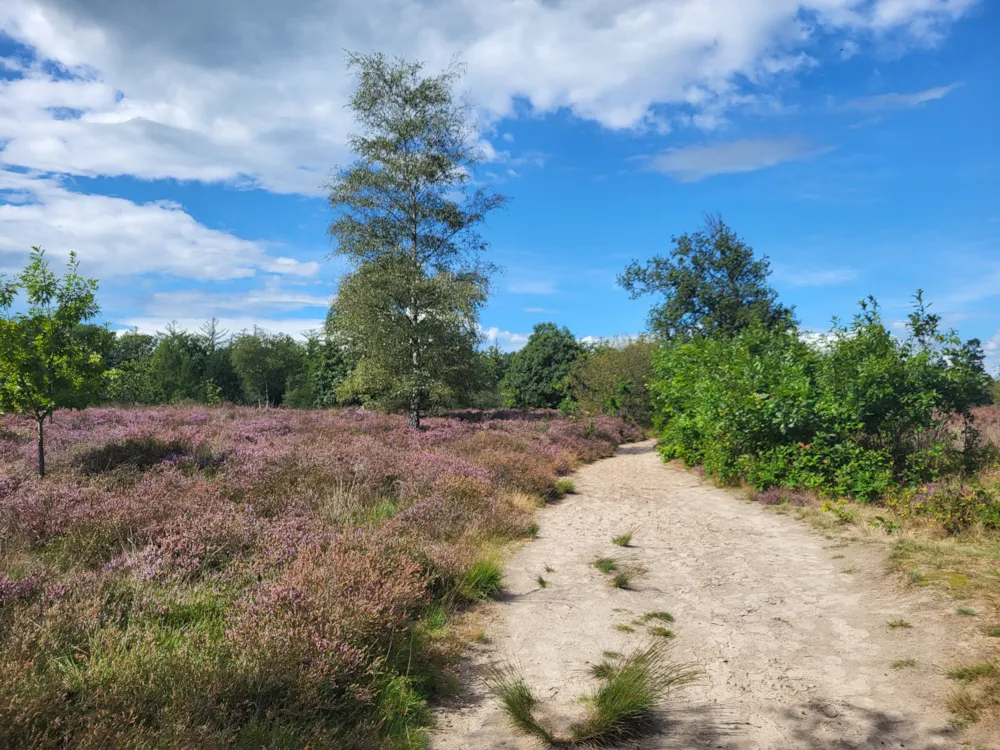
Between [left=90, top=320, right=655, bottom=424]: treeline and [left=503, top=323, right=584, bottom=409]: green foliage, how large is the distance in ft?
0.26

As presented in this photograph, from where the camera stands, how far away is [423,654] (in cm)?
440

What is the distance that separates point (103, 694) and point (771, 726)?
156 inches

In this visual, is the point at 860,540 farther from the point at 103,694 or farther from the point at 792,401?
the point at 103,694

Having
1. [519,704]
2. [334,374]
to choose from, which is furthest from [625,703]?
[334,374]

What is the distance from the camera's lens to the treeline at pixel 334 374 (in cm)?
2769

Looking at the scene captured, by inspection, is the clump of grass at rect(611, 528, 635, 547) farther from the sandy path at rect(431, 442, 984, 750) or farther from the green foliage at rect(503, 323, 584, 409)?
the green foliage at rect(503, 323, 584, 409)

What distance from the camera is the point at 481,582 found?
240 inches

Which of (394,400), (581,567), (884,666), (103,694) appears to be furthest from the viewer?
(394,400)

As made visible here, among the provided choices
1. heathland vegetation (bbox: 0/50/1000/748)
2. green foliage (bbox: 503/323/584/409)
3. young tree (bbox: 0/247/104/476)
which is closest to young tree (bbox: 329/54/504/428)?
heathland vegetation (bbox: 0/50/1000/748)

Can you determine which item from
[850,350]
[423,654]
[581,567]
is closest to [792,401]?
[850,350]

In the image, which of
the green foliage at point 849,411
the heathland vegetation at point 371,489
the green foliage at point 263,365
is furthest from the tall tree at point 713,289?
the green foliage at point 263,365

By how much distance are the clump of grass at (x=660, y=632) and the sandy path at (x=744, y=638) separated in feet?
0.46

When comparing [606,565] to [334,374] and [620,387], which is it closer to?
[620,387]

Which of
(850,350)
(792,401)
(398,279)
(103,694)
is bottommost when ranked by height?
(103,694)
